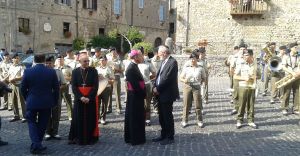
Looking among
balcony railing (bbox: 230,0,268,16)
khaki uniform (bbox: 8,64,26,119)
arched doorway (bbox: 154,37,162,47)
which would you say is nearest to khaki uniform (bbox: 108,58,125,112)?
khaki uniform (bbox: 8,64,26,119)

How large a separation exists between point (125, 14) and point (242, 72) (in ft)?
108

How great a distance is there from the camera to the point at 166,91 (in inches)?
316

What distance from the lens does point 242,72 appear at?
30.5 ft

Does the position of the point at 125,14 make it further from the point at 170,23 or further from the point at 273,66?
the point at 273,66

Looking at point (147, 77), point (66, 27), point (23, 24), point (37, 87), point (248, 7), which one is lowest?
point (37, 87)

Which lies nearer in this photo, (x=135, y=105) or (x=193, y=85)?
(x=135, y=105)

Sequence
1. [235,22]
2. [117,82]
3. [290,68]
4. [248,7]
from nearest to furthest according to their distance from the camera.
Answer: [290,68] → [117,82] → [248,7] → [235,22]

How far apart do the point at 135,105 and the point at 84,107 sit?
3.38ft

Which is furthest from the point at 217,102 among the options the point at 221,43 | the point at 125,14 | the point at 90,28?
the point at 125,14

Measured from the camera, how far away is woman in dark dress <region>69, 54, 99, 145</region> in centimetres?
788

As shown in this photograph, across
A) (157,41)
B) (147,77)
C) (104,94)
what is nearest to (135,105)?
(147,77)

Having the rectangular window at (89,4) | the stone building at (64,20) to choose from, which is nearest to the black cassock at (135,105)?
the stone building at (64,20)

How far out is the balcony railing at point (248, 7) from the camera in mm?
23509

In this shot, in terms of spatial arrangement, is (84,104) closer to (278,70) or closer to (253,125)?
(253,125)
